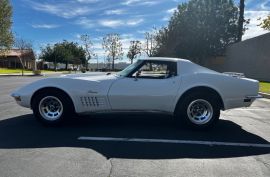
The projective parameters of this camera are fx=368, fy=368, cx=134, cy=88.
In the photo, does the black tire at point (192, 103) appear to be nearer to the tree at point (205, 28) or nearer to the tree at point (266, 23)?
the tree at point (266, 23)

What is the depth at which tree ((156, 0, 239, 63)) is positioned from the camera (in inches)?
1853

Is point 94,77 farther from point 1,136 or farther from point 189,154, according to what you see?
point 189,154

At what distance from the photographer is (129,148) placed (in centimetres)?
580

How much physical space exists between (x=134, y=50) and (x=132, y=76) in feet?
294

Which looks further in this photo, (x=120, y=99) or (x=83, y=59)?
(x=83, y=59)

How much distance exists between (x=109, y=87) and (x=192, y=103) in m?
1.67

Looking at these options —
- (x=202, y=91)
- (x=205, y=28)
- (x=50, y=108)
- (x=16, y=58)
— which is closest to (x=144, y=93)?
(x=202, y=91)

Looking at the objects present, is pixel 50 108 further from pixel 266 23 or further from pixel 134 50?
pixel 134 50

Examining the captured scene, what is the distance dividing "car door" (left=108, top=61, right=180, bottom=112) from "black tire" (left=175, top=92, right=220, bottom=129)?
0.71 feet

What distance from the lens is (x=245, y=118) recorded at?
930 cm

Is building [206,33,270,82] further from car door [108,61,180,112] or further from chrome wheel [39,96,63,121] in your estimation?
chrome wheel [39,96,63,121]

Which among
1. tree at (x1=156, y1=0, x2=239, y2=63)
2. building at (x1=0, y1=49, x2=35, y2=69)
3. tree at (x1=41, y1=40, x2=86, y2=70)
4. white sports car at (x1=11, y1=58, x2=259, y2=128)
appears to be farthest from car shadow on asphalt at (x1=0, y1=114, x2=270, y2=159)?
tree at (x1=41, y1=40, x2=86, y2=70)

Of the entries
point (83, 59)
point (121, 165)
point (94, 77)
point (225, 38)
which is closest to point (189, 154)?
point (121, 165)

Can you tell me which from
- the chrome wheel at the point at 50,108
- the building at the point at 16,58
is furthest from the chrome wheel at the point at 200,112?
the building at the point at 16,58
